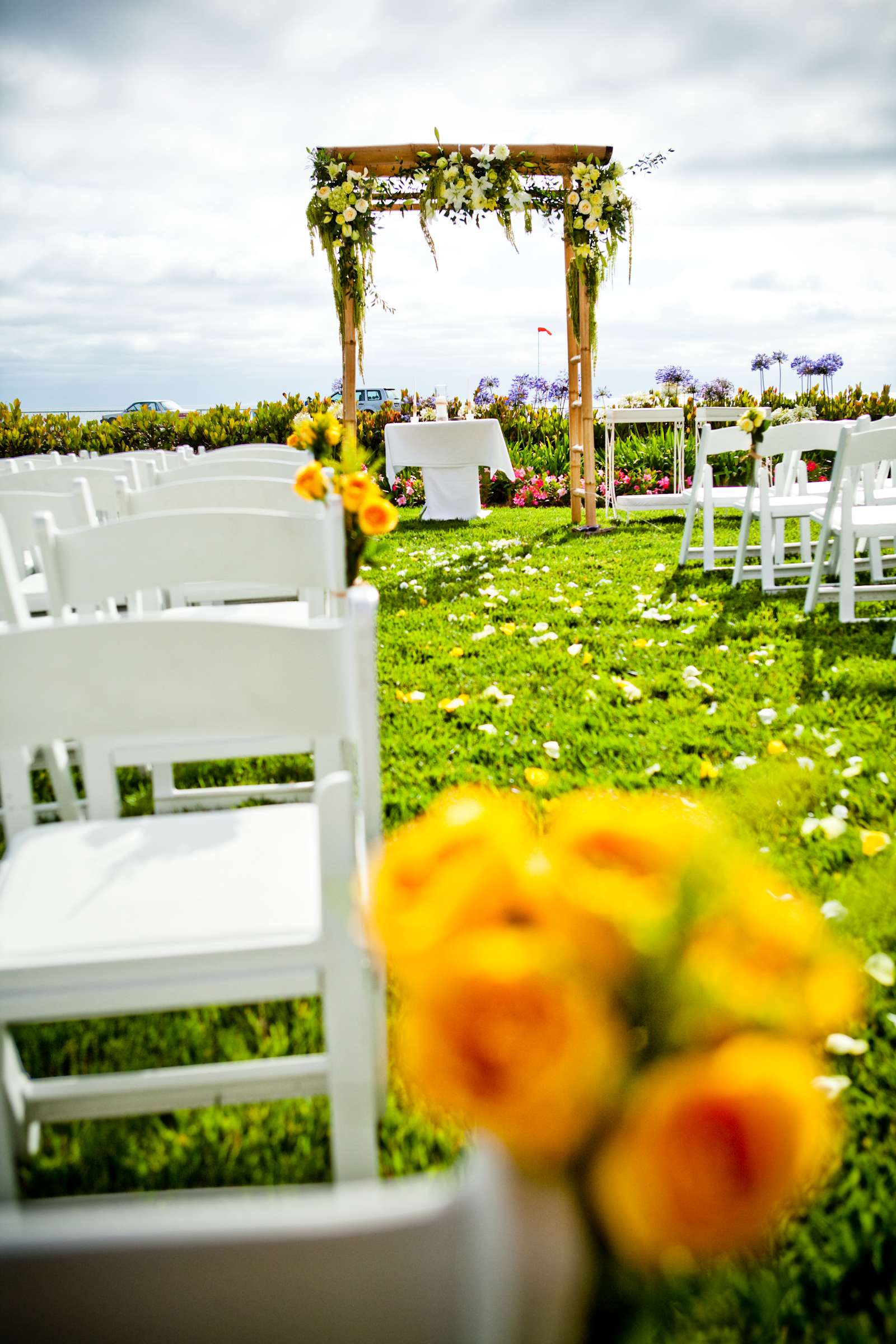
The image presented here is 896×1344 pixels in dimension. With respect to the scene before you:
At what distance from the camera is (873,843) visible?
2322mm

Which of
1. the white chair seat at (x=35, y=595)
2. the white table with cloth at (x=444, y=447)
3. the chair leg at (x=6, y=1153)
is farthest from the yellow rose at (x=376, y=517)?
the white table with cloth at (x=444, y=447)

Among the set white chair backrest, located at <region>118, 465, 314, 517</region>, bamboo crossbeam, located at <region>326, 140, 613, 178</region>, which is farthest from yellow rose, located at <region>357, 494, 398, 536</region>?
bamboo crossbeam, located at <region>326, 140, 613, 178</region>

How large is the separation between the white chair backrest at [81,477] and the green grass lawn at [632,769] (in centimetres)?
141

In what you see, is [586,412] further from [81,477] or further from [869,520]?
[81,477]

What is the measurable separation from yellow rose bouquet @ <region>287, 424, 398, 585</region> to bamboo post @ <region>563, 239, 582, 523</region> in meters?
6.12

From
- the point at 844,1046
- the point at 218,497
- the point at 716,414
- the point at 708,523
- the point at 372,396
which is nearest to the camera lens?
the point at 844,1046

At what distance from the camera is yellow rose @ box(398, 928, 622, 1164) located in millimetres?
347

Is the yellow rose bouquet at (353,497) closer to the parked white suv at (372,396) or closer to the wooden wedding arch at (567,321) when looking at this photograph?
the wooden wedding arch at (567,321)

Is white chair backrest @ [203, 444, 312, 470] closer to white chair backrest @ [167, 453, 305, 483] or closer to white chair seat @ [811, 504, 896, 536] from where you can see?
white chair backrest @ [167, 453, 305, 483]

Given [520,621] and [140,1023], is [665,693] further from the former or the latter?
[140,1023]

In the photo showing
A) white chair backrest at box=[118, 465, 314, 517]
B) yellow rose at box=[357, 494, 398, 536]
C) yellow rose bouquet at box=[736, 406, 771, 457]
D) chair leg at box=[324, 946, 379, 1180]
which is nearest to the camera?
chair leg at box=[324, 946, 379, 1180]

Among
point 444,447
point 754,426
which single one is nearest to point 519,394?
point 444,447

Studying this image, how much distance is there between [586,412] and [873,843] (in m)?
6.79

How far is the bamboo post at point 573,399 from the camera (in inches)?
325
